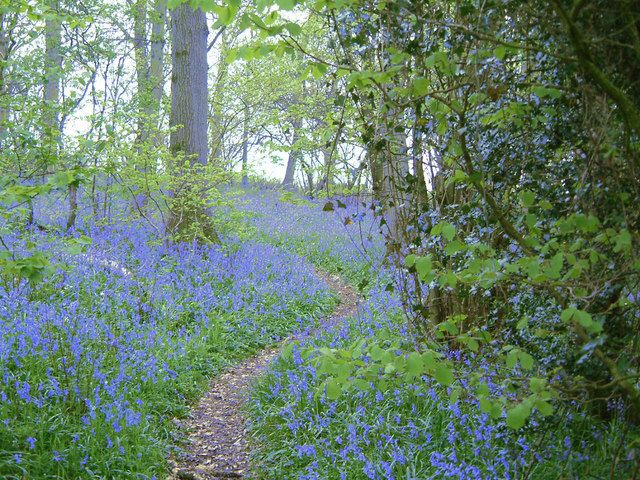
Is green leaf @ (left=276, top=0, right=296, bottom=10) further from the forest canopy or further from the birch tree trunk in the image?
the birch tree trunk

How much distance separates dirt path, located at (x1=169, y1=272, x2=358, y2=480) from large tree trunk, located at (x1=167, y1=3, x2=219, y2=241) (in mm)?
3831

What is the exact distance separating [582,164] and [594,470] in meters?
1.84

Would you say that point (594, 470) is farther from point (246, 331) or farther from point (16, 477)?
point (246, 331)

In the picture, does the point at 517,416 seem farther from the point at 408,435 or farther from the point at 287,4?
the point at 408,435

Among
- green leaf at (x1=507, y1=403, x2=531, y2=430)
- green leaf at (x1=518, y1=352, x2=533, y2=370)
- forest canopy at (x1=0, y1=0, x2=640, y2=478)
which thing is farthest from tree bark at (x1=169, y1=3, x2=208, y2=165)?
green leaf at (x1=507, y1=403, x2=531, y2=430)

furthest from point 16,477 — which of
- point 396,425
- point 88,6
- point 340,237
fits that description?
point 340,237

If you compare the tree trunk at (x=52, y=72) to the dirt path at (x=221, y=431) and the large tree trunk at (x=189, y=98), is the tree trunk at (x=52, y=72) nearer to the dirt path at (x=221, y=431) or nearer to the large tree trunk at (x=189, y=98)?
the large tree trunk at (x=189, y=98)

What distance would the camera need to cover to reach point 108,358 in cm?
555

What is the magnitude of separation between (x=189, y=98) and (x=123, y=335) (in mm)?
5369

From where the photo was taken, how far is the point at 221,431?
545 cm

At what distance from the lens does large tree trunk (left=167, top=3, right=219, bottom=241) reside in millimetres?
10203

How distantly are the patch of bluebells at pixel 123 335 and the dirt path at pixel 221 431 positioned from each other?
0.66 feet

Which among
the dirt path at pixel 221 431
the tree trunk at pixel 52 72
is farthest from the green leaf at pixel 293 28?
the dirt path at pixel 221 431

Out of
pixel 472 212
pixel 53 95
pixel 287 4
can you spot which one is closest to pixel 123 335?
pixel 472 212
